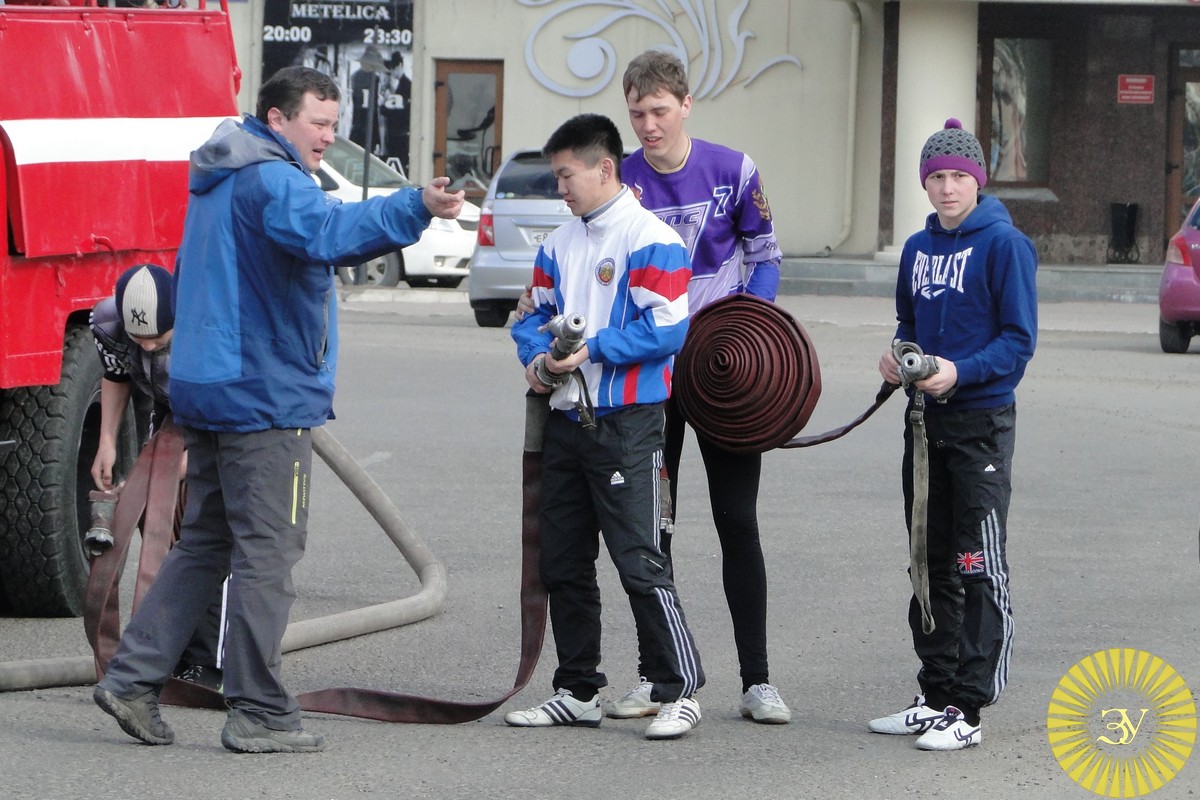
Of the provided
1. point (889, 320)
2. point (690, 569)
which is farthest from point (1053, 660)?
point (889, 320)

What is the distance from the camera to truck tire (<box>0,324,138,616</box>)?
689cm

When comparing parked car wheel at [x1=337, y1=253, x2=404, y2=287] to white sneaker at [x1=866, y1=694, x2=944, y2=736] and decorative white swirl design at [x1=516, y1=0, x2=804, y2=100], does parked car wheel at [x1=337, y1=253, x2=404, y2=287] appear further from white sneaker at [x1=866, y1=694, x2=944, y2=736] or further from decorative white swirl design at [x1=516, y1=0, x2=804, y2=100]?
white sneaker at [x1=866, y1=694, x2=944, y2=736]

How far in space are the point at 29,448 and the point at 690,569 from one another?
2761 millimetres

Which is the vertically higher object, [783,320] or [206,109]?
[206,109]

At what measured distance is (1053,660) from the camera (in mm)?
6645

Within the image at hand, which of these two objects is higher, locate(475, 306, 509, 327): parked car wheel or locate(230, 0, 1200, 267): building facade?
locate(230, 0, 1200, 267): building facade

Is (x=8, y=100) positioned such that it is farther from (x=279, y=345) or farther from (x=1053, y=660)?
(x=1053, y=660)

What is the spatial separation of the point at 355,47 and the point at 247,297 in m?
26.1

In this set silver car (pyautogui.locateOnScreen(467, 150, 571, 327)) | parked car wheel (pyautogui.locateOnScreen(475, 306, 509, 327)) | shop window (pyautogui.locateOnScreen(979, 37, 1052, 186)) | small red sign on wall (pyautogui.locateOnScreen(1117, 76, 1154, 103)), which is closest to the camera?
silver car (pyautogui.locateOnScreen(467, 150, 571, 327))

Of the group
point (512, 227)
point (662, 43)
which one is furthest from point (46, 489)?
point (662, 43)

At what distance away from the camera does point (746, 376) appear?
5.75 metres

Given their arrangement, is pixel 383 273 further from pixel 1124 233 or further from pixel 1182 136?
pixel 1182 136

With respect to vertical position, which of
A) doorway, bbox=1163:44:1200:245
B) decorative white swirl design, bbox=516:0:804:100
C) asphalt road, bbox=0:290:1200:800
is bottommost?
asphalt road, bbox=0:290:1200:800

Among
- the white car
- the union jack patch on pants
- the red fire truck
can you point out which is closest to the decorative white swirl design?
the white car
